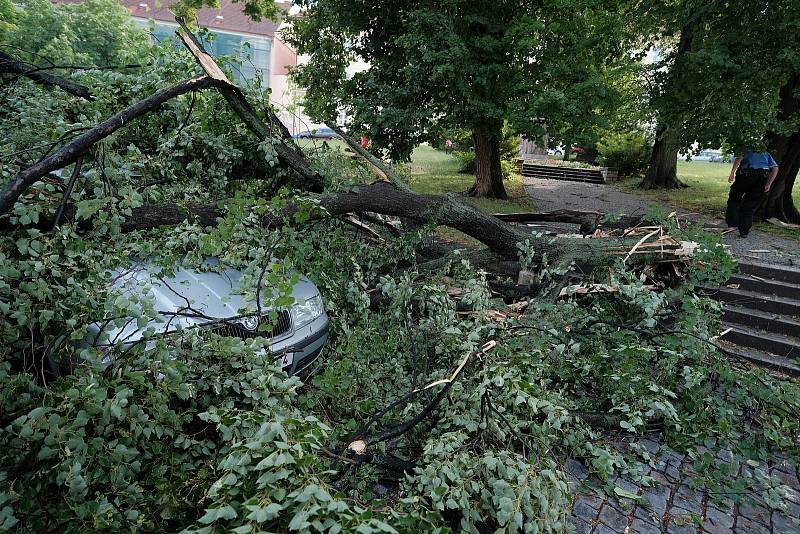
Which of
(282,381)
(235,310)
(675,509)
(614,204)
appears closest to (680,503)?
(675,509)

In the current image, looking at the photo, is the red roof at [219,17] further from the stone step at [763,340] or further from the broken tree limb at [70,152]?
the stone step at [763,340]

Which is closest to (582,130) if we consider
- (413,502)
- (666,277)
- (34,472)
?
(666,277)

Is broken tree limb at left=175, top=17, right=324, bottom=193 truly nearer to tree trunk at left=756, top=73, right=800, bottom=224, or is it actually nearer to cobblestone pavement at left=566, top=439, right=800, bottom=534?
cobblestone pavement at left=566, top=439, right=800, bottom=534

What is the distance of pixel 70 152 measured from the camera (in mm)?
2752

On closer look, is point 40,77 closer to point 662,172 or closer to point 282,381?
point 282,381

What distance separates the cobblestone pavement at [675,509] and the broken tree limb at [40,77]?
5620mm

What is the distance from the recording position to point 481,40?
10.4m

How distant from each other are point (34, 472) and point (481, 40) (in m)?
10.6

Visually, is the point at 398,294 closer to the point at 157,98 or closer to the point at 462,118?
the point at 157,98

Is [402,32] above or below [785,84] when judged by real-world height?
above

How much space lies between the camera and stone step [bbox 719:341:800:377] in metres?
5.34

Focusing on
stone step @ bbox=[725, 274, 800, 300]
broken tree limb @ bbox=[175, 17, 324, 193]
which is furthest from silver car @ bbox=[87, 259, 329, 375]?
stone step @ bbox=[725, 274, 800, 300]

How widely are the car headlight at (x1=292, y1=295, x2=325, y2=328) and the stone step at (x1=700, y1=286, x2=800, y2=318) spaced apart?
461 centimetres

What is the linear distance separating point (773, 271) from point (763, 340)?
1257 millimetres
